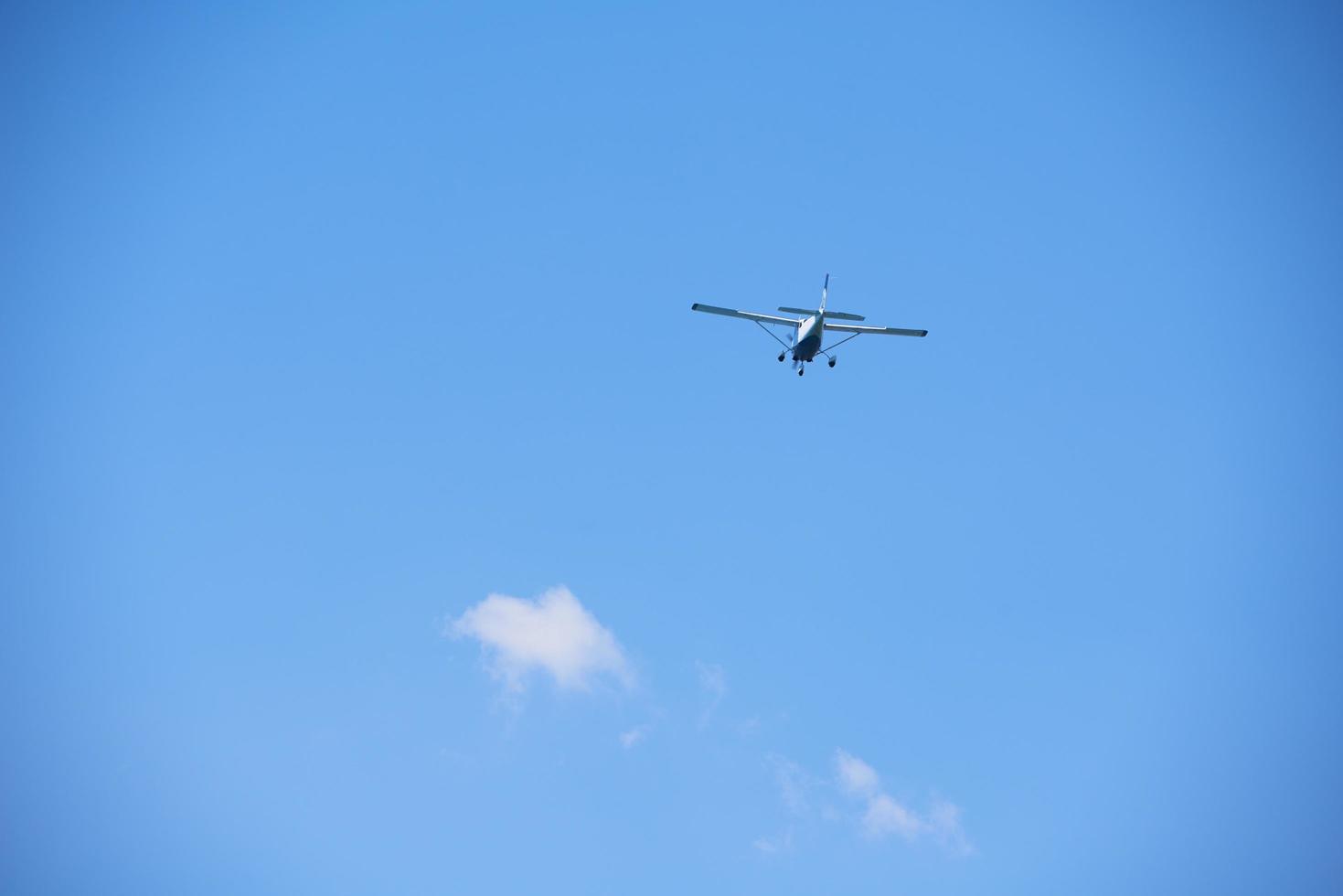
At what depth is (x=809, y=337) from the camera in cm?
6219

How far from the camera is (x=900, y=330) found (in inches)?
2618

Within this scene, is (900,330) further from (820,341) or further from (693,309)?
(693,309)

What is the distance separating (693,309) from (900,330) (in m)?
14.3

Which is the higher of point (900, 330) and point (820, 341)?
point (900, 330)

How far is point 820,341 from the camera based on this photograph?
205ft

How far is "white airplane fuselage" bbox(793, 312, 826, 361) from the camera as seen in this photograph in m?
61.8

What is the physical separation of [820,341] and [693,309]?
910 centimetres

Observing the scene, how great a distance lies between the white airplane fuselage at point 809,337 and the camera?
61.8 metres

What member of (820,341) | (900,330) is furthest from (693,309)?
(900,330)

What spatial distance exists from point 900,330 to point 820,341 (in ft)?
24.3

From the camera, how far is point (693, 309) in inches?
2594
